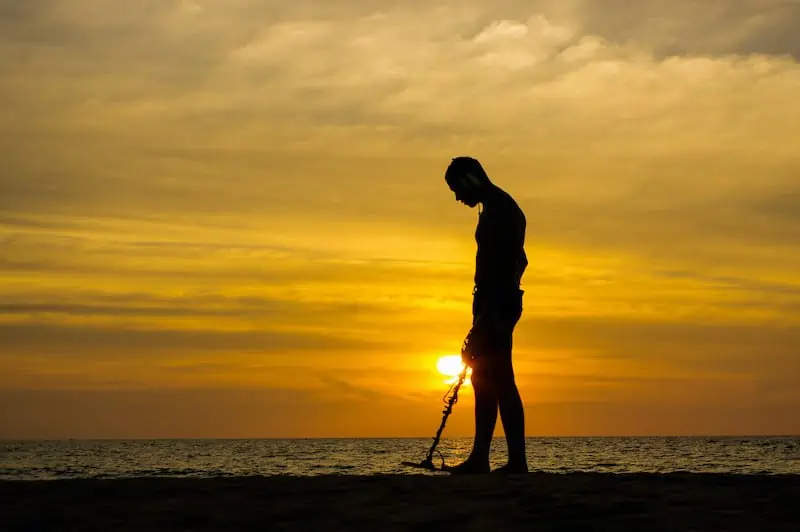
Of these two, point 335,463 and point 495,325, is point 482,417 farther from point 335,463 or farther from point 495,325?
point 335,463

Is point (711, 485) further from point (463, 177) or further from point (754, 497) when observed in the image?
point (463, 177)

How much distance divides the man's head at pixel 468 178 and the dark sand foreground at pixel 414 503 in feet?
9.34

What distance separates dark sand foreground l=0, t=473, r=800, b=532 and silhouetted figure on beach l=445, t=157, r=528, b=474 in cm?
163

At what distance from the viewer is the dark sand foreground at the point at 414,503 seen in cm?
567

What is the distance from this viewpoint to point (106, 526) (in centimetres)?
588

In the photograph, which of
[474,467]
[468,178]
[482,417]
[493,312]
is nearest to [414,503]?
[474,467]

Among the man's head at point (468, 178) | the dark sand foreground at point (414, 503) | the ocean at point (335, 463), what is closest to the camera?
the dark sand foreground at point (414, 503)

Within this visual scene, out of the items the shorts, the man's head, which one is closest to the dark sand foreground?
the shorts

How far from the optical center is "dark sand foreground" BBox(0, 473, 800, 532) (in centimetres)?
567

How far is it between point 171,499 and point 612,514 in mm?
2803

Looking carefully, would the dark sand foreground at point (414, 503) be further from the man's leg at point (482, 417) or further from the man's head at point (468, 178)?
the man's head at point (468, 178)

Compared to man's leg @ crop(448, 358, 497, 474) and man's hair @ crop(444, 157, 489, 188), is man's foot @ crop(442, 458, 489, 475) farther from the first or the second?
man's hair @ crop(444, 157, 489, 188)

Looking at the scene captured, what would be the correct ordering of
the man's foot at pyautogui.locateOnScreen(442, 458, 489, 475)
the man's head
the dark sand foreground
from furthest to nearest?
the man's head, the man's foot at pyautogui.locateOnScreen(442, 458, 489, 475), the dark sand foreground

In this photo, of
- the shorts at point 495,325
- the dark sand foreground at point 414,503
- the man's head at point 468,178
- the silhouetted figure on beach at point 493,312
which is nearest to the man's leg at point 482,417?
the silhouetted figure on beach at point 493,312
